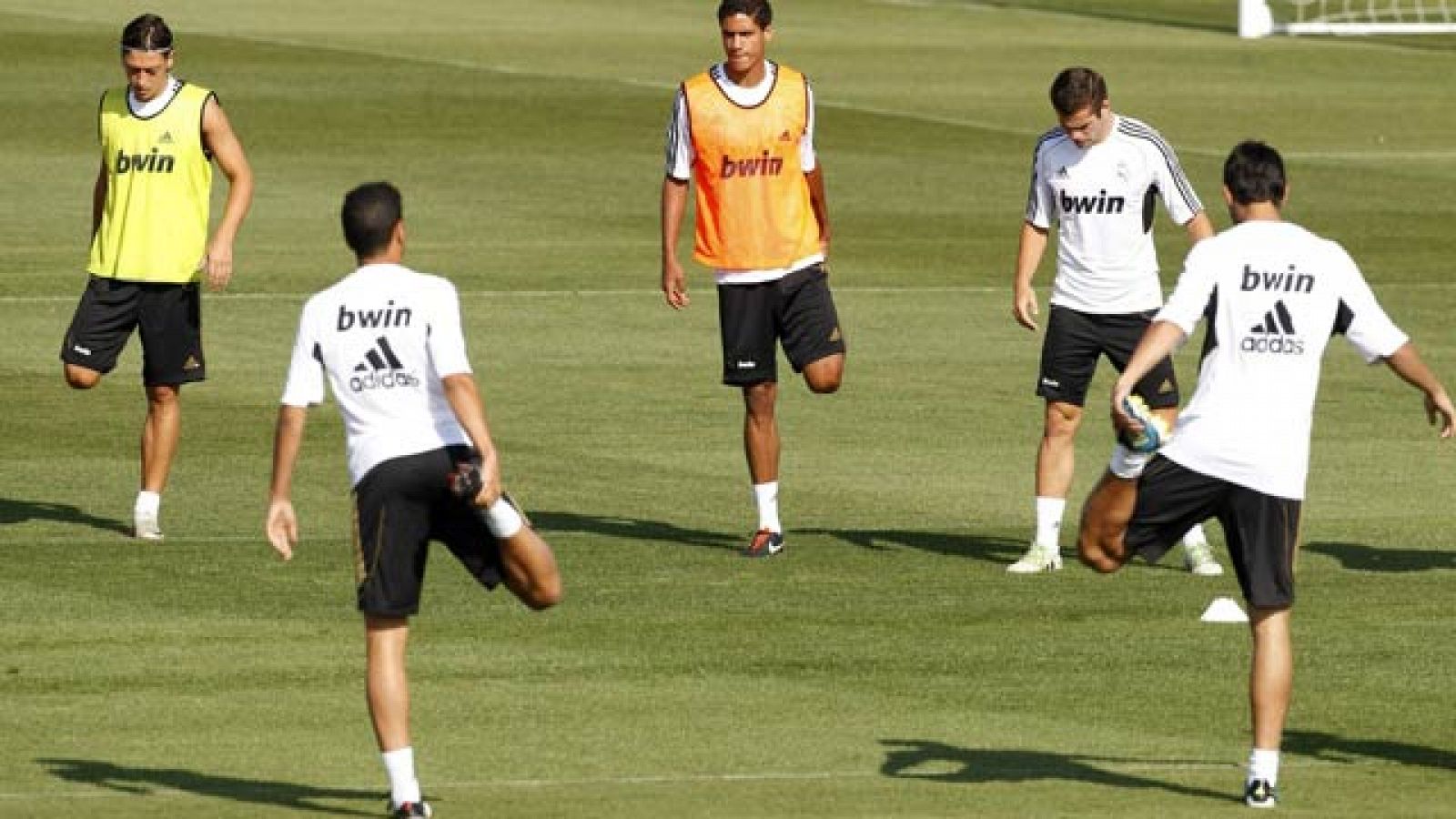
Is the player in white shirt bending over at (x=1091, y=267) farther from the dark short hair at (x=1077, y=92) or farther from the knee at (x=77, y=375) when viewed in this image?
the knee at (x=77, y=375)

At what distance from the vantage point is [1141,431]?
40.0ft

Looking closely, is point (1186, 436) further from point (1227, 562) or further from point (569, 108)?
point (569, 108)

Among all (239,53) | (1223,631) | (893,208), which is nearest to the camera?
(1223,631)

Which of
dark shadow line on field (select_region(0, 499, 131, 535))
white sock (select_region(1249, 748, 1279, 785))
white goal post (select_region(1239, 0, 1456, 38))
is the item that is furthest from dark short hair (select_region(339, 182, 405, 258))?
white goal post (select_region(1239, 0, 1456, 38))

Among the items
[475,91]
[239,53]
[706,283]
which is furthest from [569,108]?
[706,283]

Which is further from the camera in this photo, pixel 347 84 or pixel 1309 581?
pixel 347 84

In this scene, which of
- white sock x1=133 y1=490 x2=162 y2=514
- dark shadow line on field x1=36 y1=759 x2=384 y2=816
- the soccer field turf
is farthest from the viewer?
white sock x1=133 y1=490 x2=162 y2=514

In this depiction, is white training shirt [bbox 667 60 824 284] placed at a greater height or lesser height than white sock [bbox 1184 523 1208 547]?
greater

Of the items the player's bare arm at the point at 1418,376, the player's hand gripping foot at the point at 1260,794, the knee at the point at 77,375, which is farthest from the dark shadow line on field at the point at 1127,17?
the player's hand gripping foot at the point at 1260,794

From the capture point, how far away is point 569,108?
37.8 metres

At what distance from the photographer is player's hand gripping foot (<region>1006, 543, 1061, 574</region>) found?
16531 mm

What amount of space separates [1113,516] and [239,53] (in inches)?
1229

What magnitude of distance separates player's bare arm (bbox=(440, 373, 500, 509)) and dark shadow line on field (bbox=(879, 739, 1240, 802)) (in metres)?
2.05

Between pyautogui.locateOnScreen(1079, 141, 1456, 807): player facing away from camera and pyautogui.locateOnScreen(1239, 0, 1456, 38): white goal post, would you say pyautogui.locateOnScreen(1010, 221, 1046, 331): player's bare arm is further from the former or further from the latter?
pyautogui.locateOnScreen(1239, 0, 1456, 38): white goal post
